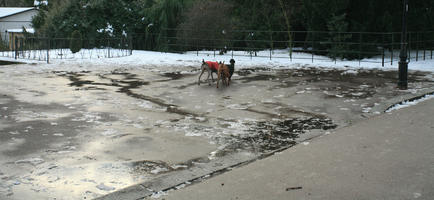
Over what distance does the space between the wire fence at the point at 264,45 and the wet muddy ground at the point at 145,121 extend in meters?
7.63

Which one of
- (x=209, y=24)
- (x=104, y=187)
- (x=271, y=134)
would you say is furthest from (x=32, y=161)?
(x=209, y=24)

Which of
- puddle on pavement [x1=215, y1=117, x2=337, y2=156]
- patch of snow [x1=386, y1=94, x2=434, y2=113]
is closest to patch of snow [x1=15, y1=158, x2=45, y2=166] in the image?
puddle on pavement [x1=215, y1=117, x2=337, y2=156]

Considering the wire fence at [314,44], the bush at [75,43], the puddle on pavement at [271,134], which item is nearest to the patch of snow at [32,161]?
the puddle on pavement at [271,134]

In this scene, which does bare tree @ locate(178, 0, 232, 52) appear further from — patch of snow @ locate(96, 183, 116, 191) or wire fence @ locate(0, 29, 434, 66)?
patch of snow @ locate(96, 183, 116, 191)

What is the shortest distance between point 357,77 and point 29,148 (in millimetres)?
12901

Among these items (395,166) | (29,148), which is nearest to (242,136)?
(395,166)

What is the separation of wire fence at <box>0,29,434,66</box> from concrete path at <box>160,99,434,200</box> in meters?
14.7

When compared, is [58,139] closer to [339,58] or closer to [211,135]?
[211,135]

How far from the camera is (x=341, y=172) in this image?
634cm

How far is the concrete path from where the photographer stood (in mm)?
5598

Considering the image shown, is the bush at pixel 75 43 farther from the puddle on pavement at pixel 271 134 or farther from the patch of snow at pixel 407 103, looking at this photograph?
the puddle on pavement at pixel 271 134

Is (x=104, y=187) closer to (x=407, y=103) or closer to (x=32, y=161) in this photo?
(x=32, y=161)

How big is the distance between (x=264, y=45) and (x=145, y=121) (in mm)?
19892

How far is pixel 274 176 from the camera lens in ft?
20.4
